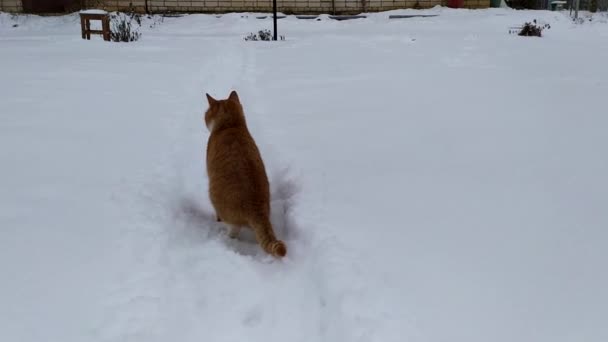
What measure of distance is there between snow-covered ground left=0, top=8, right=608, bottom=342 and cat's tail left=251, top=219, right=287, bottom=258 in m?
0.10

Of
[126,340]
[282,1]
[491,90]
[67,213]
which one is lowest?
[126,340]

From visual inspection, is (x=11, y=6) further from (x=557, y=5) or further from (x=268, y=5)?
(x=557, y=5)

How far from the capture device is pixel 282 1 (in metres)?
18.6

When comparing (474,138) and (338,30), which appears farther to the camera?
(338,30)

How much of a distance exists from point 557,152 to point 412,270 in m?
1.94

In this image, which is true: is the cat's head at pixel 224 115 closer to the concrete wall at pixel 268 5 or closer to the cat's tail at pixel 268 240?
the cat's tail at pixel 268 240

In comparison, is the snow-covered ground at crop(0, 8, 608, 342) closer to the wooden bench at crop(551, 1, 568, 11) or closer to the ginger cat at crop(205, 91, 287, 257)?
the ginger cat at crop(205, 91, 287, 257)

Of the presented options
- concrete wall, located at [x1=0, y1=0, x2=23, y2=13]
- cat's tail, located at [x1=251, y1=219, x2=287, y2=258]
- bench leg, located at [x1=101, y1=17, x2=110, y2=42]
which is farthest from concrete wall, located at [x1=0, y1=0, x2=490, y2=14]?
cat's tail, located at [x1=251, y1=219, x2=287, y2=258]

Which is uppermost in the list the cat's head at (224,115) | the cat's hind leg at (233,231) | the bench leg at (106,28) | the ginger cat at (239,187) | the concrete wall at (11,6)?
the concrete wall at (11,6)

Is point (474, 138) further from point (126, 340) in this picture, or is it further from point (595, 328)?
point (126, 340)

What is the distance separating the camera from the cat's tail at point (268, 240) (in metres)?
2.39

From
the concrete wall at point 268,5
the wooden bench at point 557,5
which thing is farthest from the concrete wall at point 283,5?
the wooden bench at point 557,5

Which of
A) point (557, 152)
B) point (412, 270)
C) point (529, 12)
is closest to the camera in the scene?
point (412, 270)

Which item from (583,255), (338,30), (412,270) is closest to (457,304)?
(412,270)
